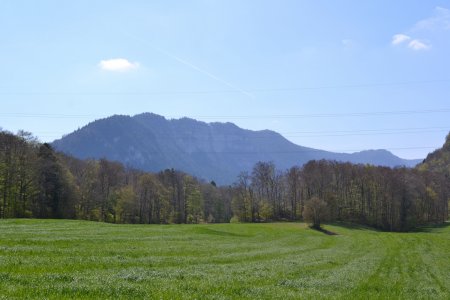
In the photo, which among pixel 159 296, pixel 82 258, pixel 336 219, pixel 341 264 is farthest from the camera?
pixel 336 219

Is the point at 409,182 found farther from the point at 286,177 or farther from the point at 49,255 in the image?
the point at 49,255

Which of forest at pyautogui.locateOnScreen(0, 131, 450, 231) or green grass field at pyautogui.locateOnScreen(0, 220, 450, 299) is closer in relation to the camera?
green grass field at pyautogui.locateOnScreen(0, 220, 450, 299)

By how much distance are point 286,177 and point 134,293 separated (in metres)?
151

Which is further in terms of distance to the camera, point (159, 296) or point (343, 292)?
point (343, 292)

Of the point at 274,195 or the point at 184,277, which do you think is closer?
the point at 184,277

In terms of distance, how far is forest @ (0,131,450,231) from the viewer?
440 feet

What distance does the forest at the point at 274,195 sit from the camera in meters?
134

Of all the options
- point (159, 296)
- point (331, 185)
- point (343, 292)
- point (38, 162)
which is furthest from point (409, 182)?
point (159, 296)

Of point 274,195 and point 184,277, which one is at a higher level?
point 274,195

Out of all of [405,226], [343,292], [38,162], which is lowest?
[405,226]

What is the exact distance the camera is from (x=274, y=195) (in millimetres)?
168750

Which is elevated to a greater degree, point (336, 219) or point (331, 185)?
Result: point (331, 185)

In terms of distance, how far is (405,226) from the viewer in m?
150

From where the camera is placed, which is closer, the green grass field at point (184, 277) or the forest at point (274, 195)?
the green grass field at point (184, 277)
